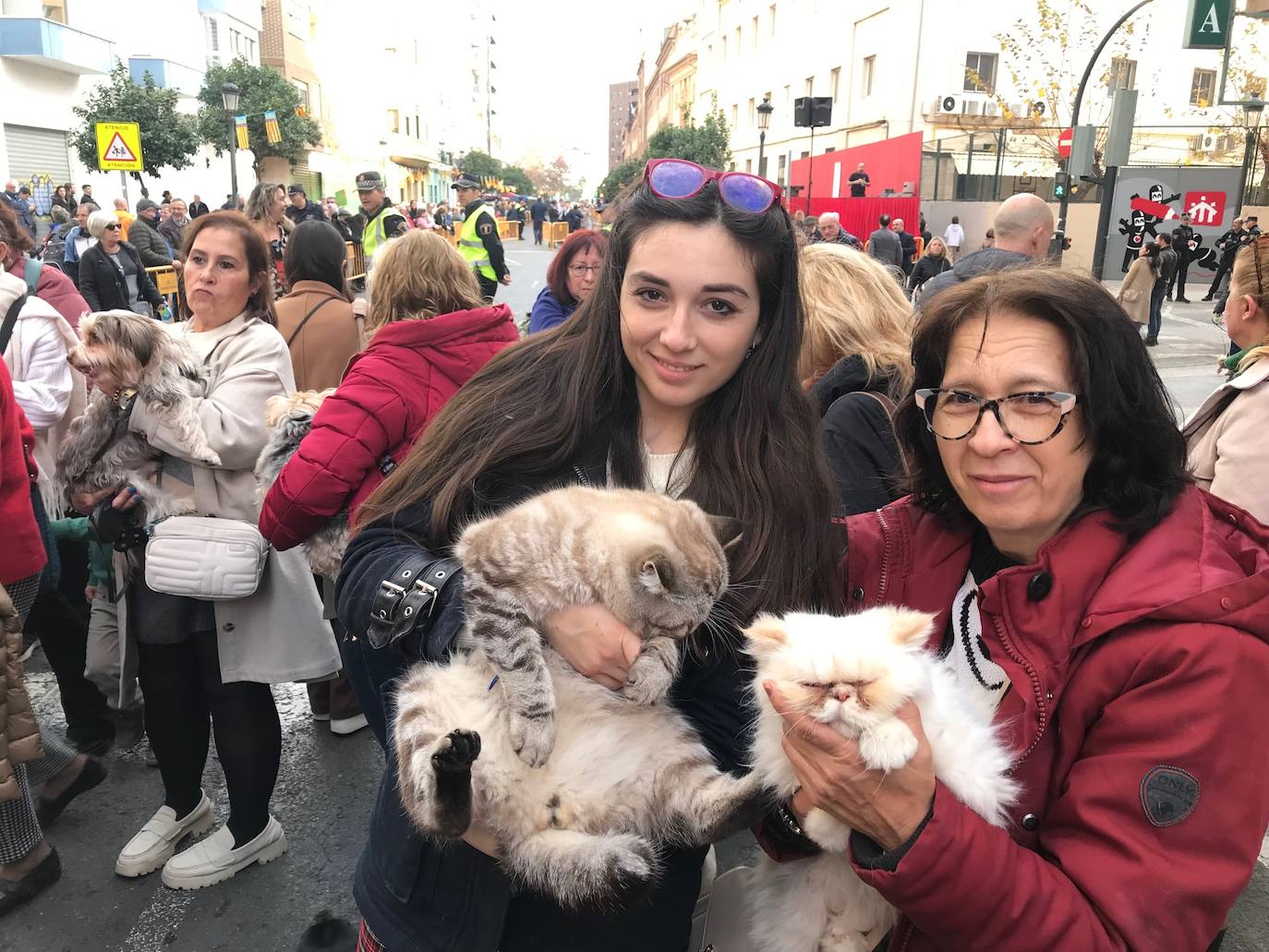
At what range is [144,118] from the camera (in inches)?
1008

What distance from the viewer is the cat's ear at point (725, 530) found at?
5.84 feet

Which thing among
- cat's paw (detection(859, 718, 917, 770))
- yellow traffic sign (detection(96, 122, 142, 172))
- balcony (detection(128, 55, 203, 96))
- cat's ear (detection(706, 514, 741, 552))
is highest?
balcony (detection(128, 55, 203, 96))

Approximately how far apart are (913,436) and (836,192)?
114 feet

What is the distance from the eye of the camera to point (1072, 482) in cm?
160

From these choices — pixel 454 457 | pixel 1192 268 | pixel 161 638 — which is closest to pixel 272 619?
pixel 161 638

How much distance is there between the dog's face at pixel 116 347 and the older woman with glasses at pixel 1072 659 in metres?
2.79

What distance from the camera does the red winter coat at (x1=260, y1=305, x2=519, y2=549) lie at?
9.74ft

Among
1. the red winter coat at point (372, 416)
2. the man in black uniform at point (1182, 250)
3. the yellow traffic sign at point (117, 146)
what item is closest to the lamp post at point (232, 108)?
the yellow traffic sign at point (117, 146)

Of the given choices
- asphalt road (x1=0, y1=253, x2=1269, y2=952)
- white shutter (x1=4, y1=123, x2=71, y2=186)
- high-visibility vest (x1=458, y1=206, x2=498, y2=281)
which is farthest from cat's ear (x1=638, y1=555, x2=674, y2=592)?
white shutter (x1=4, y1=123, x2=71, y2=186)

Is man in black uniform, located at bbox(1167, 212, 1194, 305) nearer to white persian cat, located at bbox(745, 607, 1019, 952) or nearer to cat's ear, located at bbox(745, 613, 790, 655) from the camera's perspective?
white persian cat, located at bbox(745, 607, 1019, 952)

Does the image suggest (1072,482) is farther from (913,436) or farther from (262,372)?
(262,372)

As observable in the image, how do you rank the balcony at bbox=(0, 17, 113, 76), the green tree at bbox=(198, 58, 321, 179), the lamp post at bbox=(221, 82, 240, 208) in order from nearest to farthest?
the lamp post at bbox=(221, 82, 240, 208) → the balcony at bbox=(0, 17, 113, 76) → the green tree at bbox=(198, 58, 321, 179)

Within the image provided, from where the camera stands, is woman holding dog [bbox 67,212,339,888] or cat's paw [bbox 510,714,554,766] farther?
woman holding dog [bbox 67,212,339,888]

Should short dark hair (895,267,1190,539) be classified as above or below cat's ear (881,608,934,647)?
above
